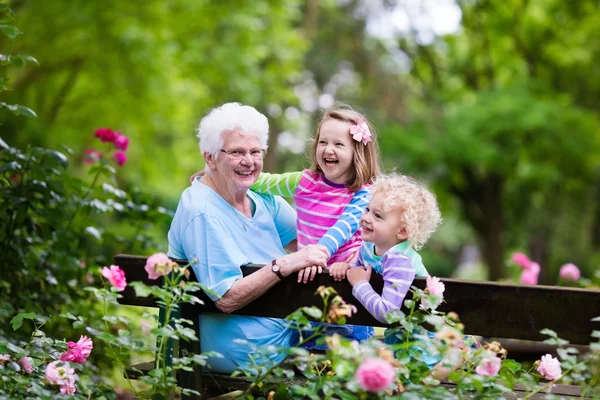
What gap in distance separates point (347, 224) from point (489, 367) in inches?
40.7

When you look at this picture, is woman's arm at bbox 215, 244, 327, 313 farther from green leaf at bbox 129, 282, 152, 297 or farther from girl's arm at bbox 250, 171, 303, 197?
girl's arm at bbox 250, 171, 303, 197

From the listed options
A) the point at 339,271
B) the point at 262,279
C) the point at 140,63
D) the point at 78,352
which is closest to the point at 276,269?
the point at 262,279

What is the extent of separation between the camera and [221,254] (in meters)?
3.36

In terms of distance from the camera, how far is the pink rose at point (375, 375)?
240 centimetres

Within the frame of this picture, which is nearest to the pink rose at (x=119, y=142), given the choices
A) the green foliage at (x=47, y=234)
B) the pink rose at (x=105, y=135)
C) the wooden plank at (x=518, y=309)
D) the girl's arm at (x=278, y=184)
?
the pink rose at (x=105, y=135)

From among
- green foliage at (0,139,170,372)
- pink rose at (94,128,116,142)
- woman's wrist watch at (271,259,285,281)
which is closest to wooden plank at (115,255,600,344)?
woman's wrist watch at (271,259,285,281)

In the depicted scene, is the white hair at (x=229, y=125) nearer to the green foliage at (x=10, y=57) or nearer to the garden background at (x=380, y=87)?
the green foliage at (x=10, y=57)

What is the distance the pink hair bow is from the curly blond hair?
38 cm

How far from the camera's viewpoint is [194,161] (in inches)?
998

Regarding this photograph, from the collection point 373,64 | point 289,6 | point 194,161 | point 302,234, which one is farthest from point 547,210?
point 302,234

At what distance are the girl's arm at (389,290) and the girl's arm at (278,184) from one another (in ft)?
3.13

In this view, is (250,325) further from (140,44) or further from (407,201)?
(140,44)

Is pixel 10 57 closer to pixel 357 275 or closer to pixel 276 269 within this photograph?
pixel 276 269

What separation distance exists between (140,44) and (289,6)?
339 cm
